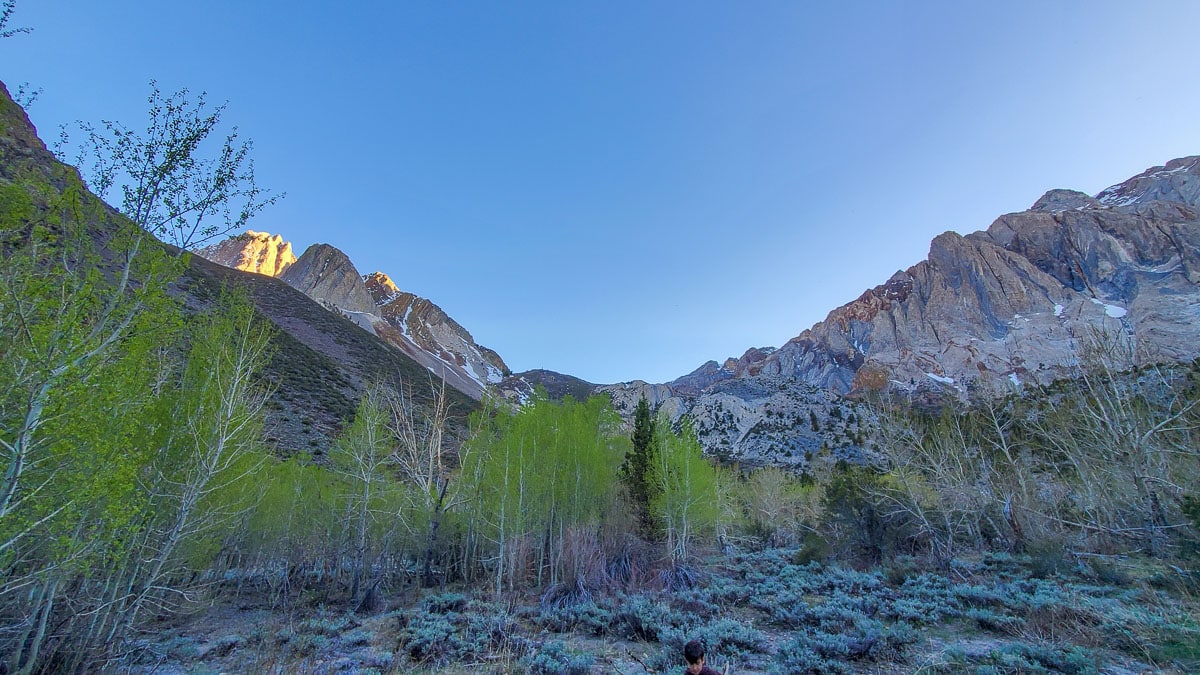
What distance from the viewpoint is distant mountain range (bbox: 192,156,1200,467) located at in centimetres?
6869

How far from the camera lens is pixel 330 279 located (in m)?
99.6

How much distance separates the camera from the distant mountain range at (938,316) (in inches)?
2704

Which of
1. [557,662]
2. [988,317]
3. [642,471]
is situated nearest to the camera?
[557,662]

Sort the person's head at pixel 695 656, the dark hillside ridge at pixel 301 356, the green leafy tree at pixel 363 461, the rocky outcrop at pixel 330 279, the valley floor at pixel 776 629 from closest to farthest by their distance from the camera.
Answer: the person's head at pixel 695 656, the valley floor at pixel 776 629, the dark hillside ridge at pixel 301 356, the green leafy tree at pixel 363 461, the rocky outcrop at pixel 330 279

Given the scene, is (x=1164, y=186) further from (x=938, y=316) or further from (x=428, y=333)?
(x=428, y=333)

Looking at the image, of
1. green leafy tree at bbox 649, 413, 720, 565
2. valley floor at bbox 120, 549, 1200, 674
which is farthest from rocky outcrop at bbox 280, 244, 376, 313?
valley floor at bbox 120, 549, 1200, 674

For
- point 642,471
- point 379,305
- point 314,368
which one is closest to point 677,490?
point 642,471

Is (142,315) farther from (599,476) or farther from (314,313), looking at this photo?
(314,313)

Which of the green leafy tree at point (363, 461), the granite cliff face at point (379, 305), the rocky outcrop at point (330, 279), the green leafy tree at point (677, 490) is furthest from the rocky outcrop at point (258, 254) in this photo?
the green leafy tree at point (677, 490)

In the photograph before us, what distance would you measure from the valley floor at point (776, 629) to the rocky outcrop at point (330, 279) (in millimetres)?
95655

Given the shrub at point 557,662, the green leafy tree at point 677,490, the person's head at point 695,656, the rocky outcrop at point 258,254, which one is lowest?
the shrub at point 557,662

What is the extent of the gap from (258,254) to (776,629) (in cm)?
14370

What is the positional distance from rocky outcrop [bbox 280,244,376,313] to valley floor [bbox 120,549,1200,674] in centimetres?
9566

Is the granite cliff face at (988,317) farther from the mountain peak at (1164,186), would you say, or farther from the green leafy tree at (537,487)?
the green leafy tree at (537,487)
